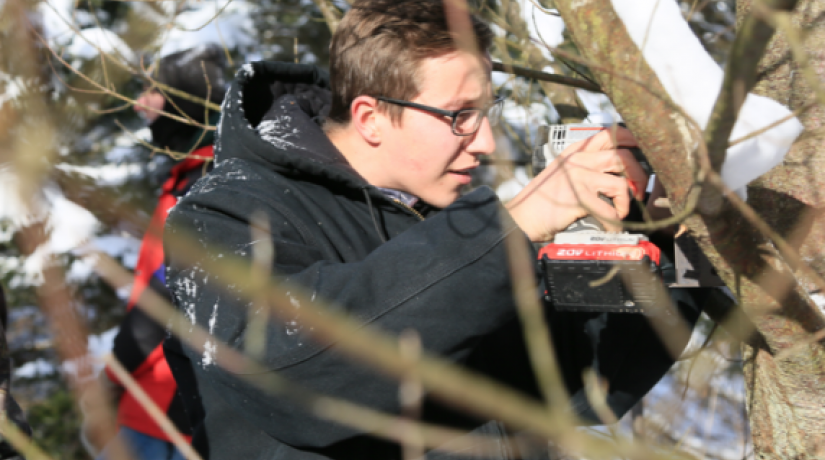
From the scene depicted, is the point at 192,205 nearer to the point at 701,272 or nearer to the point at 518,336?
the point at 518,336

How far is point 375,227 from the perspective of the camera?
1.74 meters

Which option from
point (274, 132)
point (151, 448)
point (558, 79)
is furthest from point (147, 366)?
point (558, 79)

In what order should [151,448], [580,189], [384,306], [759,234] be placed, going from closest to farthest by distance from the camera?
1. [759,234]
2. [384,306]
3. [580,189]
4. [151,448]

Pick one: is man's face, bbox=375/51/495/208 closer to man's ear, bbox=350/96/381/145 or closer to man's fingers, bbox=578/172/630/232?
man's ear, bbox=350/96/381/145

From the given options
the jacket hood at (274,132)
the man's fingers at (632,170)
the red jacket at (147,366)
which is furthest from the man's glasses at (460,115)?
the red jacket at (147,366)

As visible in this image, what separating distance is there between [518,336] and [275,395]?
78 centimetres

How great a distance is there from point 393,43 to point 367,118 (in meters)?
0.23

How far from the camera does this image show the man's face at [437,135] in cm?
186

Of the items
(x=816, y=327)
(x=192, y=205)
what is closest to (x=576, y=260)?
(x=816, y=327)

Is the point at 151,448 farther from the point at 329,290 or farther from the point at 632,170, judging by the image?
the point at 632,170

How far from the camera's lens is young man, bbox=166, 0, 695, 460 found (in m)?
1.24

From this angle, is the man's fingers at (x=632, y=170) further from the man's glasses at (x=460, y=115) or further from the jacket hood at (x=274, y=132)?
the jacket hood at (x=274, y=132)

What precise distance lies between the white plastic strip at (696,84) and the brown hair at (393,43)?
875 mm

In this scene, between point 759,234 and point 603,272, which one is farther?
point 603,272
